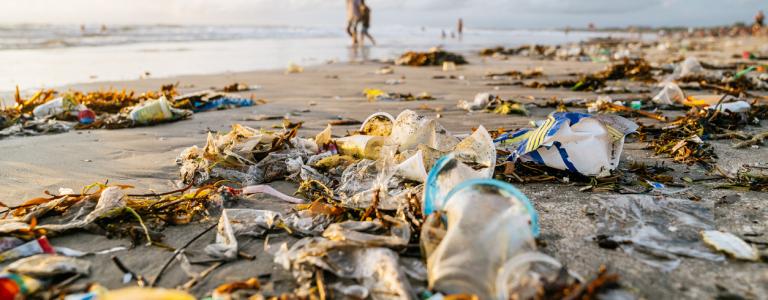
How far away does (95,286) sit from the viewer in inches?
64.0

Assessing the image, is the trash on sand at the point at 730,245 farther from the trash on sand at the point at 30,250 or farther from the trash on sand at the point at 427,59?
the trash on sand at the point at 427,59

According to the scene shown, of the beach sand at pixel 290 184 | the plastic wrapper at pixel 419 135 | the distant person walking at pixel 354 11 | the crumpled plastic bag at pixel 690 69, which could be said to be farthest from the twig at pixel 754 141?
the distant person walking at pixel 354 11

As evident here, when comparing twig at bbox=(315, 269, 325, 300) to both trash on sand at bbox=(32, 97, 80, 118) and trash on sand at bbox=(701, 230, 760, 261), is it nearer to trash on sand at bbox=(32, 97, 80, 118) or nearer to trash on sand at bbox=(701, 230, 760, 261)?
trash on sand at bbox=(701, 230, 760, 261)

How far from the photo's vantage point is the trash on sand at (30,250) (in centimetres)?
192

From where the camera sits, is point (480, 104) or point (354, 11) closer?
point (480, 104)

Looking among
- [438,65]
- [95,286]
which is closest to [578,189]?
[95,286]

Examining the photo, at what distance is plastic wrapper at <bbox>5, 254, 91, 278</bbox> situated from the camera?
68.1 inches

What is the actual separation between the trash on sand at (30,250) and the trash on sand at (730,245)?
104 inches

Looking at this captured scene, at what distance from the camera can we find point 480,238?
5.31 feet

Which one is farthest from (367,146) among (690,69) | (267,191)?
(690,69)

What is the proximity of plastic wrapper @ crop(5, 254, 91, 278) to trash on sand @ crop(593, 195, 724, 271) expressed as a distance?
2.05 meters

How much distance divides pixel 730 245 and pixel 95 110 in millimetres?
5755

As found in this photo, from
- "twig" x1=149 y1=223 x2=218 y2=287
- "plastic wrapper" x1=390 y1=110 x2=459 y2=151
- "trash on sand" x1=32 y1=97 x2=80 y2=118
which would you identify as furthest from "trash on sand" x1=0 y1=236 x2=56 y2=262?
"trash on sand" x1=32 y1=97 x2=80 y2=118

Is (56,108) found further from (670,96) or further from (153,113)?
(670,96)
